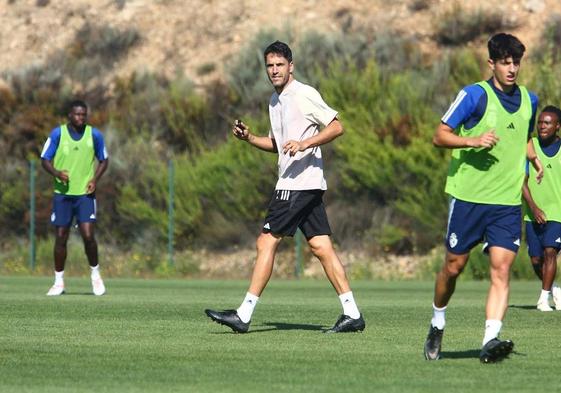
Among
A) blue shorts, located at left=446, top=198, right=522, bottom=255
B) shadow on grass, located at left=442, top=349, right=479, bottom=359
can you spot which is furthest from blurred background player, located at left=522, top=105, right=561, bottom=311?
blue shorts, located at left=446, top=198, right=522, bottom=255

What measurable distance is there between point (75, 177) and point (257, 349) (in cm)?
942

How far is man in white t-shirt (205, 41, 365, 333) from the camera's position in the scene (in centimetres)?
Answer: 1334

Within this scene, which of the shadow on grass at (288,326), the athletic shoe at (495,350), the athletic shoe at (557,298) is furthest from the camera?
the athletic shoe at (557,298)

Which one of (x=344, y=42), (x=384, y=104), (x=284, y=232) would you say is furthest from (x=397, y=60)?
(x=284, y=232)

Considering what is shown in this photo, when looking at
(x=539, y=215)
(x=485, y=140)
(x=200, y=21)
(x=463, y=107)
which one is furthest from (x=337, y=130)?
(x=200, y=21)

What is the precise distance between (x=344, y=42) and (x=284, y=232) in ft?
93.1

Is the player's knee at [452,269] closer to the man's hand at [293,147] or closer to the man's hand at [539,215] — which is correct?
the man's hand at [293,147]

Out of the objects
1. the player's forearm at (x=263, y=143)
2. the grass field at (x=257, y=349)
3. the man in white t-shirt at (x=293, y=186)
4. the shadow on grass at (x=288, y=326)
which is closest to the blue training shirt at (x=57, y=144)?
the grass field at (x=257, y=349)

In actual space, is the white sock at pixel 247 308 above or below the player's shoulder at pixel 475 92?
below

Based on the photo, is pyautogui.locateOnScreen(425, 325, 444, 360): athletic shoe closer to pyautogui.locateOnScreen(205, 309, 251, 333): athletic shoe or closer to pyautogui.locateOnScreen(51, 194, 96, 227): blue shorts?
pyautogui.locateOnScreen(205, 309, 251, 333): athletic shoe

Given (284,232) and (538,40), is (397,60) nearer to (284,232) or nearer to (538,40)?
(538,40)

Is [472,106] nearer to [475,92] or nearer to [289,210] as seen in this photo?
[475,92]

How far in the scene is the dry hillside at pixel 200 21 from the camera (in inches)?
1695

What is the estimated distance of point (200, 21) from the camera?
149ft
